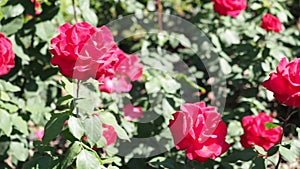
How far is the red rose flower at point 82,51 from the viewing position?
1.89 meters

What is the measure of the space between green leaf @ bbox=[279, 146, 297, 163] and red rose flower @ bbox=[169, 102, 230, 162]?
0.23 m

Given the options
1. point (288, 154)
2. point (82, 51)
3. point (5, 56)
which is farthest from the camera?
point (5, 56)

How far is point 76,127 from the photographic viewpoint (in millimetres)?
1973

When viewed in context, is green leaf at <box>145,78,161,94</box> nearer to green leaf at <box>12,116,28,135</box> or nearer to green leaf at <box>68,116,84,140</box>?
green leaf at <box>12,116,28,135</box>

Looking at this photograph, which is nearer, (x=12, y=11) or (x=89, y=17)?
(x=12, y=11)

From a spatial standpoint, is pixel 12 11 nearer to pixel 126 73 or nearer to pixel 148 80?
pixel 126 73

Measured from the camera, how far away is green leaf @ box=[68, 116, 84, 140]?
77.0 inches

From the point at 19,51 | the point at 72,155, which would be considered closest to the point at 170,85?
the point at 19,51

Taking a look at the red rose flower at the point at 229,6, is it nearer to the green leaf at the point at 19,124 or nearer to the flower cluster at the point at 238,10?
the flower cluster at the point at 238,10

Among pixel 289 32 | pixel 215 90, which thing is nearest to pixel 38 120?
pixel 215 90

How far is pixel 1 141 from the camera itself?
2.68 meters

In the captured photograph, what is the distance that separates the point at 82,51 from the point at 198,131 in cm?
54

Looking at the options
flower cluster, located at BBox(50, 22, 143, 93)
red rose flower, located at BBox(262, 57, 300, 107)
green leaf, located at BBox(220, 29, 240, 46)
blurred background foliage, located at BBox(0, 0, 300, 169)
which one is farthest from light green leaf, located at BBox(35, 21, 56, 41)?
red rose flower, located at BBox(262, 57, 300, 107)

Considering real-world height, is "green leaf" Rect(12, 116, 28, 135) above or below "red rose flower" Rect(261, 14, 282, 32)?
below
